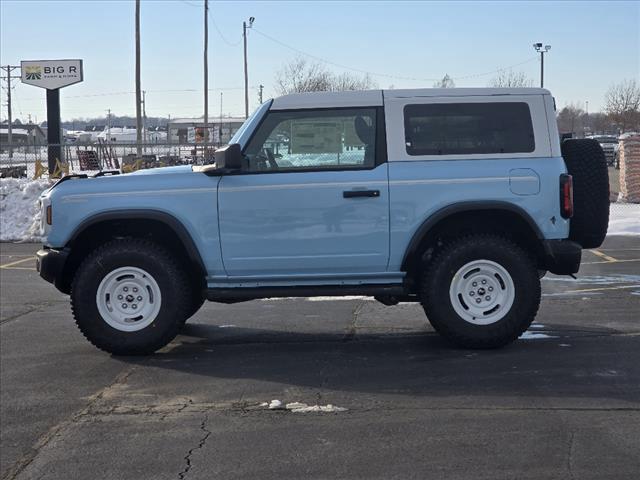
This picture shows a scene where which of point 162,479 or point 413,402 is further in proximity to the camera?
point 413,402

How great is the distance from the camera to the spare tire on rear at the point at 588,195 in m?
7.31

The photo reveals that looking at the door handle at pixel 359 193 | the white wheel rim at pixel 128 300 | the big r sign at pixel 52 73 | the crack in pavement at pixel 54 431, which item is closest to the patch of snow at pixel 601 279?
the door handle at pixel 359 193

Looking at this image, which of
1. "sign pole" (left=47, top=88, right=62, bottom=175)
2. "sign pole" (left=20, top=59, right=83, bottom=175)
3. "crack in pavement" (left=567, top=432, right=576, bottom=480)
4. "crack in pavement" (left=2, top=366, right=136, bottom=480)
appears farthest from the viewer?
"sign pole" (left=20, top=59, right=83, bottom=175)

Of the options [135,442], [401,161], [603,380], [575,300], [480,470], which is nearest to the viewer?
[480,470]

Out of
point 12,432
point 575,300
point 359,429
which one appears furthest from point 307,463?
point 575,300

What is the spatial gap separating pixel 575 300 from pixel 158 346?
4.91 m

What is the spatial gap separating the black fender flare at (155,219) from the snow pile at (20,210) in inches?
471

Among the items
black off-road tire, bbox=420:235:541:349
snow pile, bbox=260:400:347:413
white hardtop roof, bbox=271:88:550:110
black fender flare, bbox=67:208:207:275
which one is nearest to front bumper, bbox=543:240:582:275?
black off-road tire, bbox=420:235:541:349

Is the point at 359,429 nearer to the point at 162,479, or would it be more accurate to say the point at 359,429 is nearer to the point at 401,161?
the point at 162,479

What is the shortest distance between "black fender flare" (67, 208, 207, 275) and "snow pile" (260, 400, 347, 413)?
5.75 feet

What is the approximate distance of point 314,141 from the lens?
23.6ft

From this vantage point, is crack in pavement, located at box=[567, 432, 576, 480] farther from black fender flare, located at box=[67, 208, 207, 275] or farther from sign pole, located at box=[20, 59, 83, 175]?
sign pole, located at box=[20, 59, 83, 175]

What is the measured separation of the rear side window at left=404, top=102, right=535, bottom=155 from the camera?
711 centimetres

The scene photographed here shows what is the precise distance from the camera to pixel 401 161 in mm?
7062
